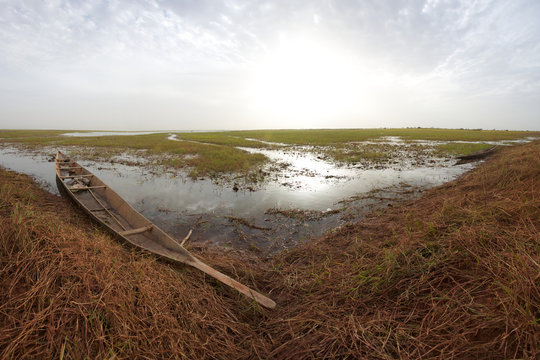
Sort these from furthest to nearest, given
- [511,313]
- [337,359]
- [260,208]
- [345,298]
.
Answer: [260,208], [345,298], [337,359], [511,313]

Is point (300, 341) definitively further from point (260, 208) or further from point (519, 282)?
point (260, 208)

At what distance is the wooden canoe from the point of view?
3555mm

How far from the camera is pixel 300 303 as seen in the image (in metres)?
3.30

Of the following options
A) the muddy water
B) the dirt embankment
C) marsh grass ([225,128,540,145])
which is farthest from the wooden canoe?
marsh grass ([225,128,540,145])

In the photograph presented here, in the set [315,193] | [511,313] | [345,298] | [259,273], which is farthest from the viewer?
[315,193]

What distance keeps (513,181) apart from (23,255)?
8.98m

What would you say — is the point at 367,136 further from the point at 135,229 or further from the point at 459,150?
the point at 135,229

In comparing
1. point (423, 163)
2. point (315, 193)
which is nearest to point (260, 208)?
point (315, 193)

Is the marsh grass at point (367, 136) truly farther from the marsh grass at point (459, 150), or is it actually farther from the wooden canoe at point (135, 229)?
the wooden canoe at point (135, 229)

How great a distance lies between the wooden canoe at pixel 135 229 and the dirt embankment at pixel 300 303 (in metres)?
0.18

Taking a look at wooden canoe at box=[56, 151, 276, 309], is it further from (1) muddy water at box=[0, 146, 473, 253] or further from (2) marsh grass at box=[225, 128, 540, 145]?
(2) marsh grass at box=[225, 128, 540, 145]

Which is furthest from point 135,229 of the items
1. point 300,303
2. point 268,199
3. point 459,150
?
point 459,150

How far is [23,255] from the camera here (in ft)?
7.91

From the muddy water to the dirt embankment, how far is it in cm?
263
